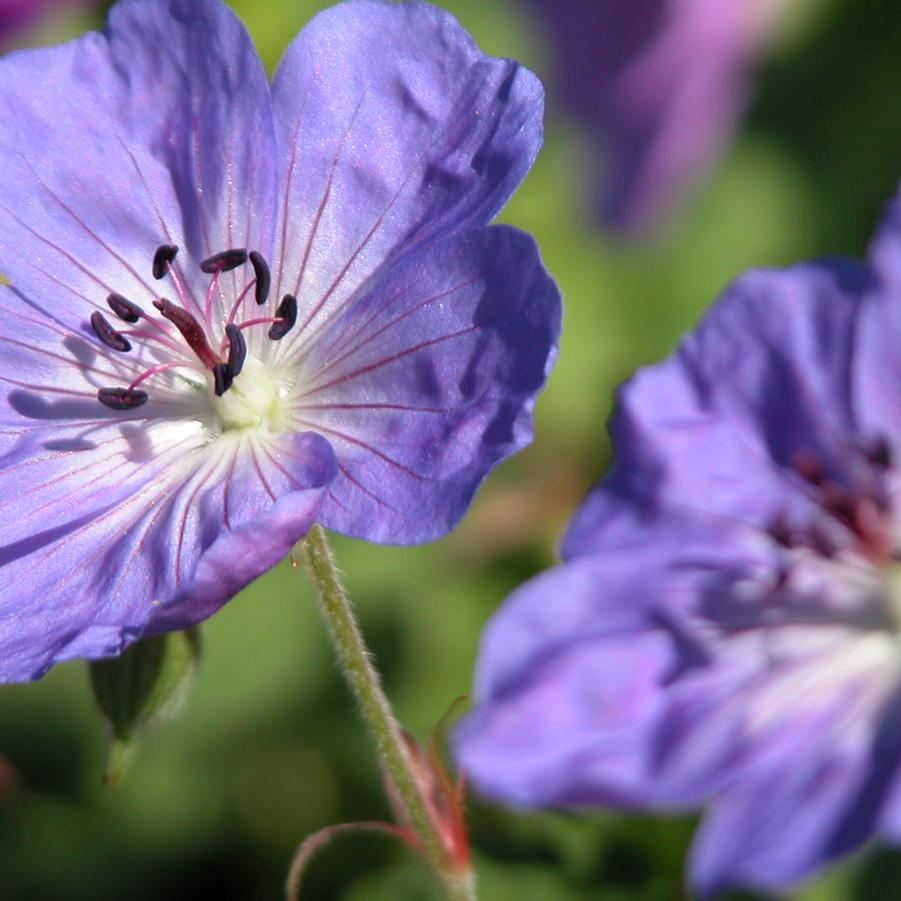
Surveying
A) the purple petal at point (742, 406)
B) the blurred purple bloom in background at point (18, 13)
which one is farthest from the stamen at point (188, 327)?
the blurred purple bloom in background at point (18, 13)

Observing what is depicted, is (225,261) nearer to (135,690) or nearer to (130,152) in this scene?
(130,152)

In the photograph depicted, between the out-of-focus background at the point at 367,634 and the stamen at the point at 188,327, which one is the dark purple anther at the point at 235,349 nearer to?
the stamen at the point at 188,327

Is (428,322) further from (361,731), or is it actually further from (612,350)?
(612,350)

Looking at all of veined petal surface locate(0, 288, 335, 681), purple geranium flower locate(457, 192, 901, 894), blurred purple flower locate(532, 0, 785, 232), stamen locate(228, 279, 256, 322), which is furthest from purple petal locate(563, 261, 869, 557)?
blurred purple flower locate(532, 0, 785, 232)

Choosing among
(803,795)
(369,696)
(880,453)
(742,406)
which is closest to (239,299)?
(369,696)

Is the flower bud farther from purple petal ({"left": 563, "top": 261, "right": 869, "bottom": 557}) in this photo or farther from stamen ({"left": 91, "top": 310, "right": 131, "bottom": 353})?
purple petal ({"left": 563, "top": 261, "right": 869, "bottom": 557})

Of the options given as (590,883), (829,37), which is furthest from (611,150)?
(590,883)
